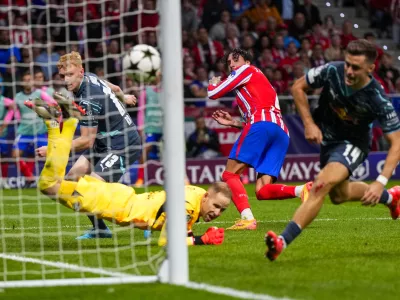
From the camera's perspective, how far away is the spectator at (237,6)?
22984mm

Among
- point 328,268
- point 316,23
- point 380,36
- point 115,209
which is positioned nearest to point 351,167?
point 328,268

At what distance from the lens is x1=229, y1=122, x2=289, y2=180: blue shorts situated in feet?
36.1

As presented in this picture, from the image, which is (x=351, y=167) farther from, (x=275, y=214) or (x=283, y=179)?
(x=283, y=179)

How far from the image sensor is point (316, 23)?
23.3 m

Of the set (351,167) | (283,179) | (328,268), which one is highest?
(351,167)

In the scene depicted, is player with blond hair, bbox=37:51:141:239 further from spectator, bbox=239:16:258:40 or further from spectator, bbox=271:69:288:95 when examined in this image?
spectator, bbox=239:16:258:40

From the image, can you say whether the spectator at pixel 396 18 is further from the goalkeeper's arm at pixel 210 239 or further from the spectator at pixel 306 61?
the goalkeeper's arm at pixel 210 239

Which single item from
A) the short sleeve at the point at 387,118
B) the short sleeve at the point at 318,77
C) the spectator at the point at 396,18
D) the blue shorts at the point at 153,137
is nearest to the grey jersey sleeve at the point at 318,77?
the short sleeve at the point at 318,77

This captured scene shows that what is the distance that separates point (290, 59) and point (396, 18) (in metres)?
4.45

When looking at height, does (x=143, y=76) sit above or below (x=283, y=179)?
above

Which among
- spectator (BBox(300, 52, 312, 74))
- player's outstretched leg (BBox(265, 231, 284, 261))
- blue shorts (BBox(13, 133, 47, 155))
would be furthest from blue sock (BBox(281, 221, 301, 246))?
spectator (BBox(300, 52, 312, 74))

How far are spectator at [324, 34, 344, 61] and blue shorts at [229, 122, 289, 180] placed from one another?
10602 millimetres

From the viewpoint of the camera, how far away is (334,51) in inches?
851

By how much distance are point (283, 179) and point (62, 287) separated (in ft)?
40.9
